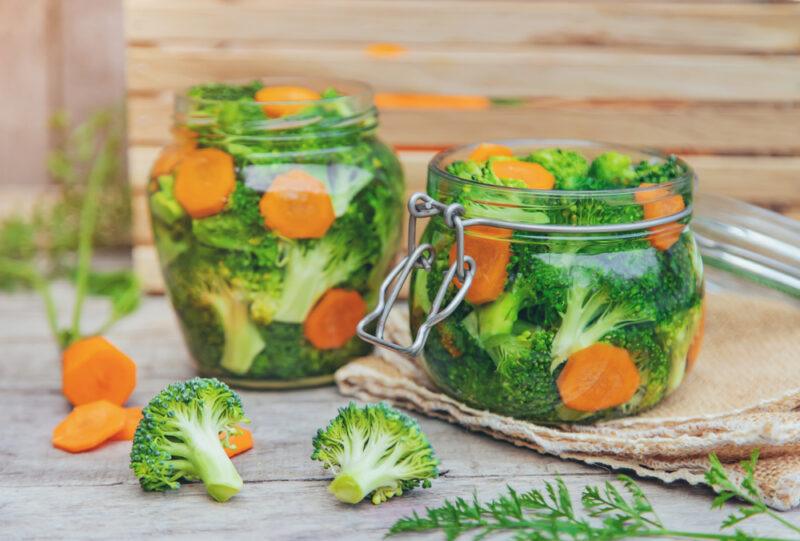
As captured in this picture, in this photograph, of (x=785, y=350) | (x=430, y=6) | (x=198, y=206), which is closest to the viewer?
(x=198, y=206)

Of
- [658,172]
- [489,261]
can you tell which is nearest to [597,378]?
[489,261]

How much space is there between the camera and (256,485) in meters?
1.16

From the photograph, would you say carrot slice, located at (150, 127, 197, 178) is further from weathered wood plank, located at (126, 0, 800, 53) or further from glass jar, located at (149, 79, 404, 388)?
weathered wood plank, located at (126, 0, 800, 53)

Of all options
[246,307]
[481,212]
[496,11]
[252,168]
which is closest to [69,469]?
[246,307]

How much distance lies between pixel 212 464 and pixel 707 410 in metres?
0.64

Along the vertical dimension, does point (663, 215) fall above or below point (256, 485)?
above

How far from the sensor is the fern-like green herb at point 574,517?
97 cm

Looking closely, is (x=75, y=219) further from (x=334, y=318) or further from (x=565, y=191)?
(x=565, y=191)

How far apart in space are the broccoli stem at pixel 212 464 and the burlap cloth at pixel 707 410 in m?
0.31

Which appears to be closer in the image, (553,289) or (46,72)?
(553,289)

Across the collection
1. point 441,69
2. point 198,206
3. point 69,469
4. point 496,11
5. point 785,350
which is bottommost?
point 69,469

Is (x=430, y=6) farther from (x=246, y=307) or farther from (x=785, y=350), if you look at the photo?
(x=785, y=350)

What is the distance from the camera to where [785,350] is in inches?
56.9

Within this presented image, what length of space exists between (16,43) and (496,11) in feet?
3.33
